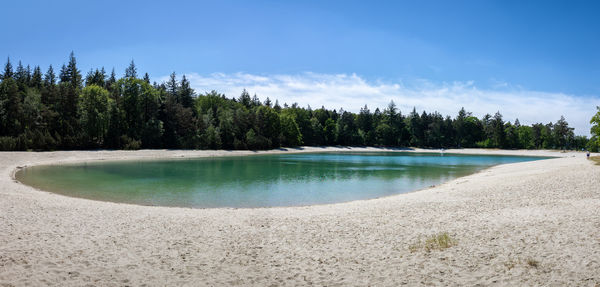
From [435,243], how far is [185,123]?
7003 cm

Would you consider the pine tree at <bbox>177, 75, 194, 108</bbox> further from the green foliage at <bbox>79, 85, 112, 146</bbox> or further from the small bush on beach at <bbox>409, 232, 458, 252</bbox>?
the small bush on beach at <bbox>409, 232, 458, 252</bbox>

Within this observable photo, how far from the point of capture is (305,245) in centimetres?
873

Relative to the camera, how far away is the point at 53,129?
54.6 metres

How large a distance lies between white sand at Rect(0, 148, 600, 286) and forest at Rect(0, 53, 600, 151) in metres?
48.1

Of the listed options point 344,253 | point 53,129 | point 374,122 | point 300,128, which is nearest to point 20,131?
point 53,129

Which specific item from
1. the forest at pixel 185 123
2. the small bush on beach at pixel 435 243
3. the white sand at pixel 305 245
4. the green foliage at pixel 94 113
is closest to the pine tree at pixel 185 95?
the forest at pixel 185 123

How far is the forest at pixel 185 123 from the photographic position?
5272 cm

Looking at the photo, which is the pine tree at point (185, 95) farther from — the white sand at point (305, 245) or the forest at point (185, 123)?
the white sand at point (305, 245)

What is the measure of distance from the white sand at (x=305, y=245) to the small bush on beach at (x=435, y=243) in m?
0.15

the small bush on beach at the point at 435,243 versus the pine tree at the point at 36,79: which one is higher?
the pine tree at the point at 36,79

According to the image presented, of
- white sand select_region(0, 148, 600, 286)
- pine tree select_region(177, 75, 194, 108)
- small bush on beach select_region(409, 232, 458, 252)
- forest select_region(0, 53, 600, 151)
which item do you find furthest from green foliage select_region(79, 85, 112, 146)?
small bush on beach select_region(409, 232, 458, 252)

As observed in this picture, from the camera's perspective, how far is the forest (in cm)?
5272

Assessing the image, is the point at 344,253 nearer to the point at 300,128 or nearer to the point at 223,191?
the point at 223,191

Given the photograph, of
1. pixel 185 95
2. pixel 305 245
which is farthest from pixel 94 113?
pixel 305 245
